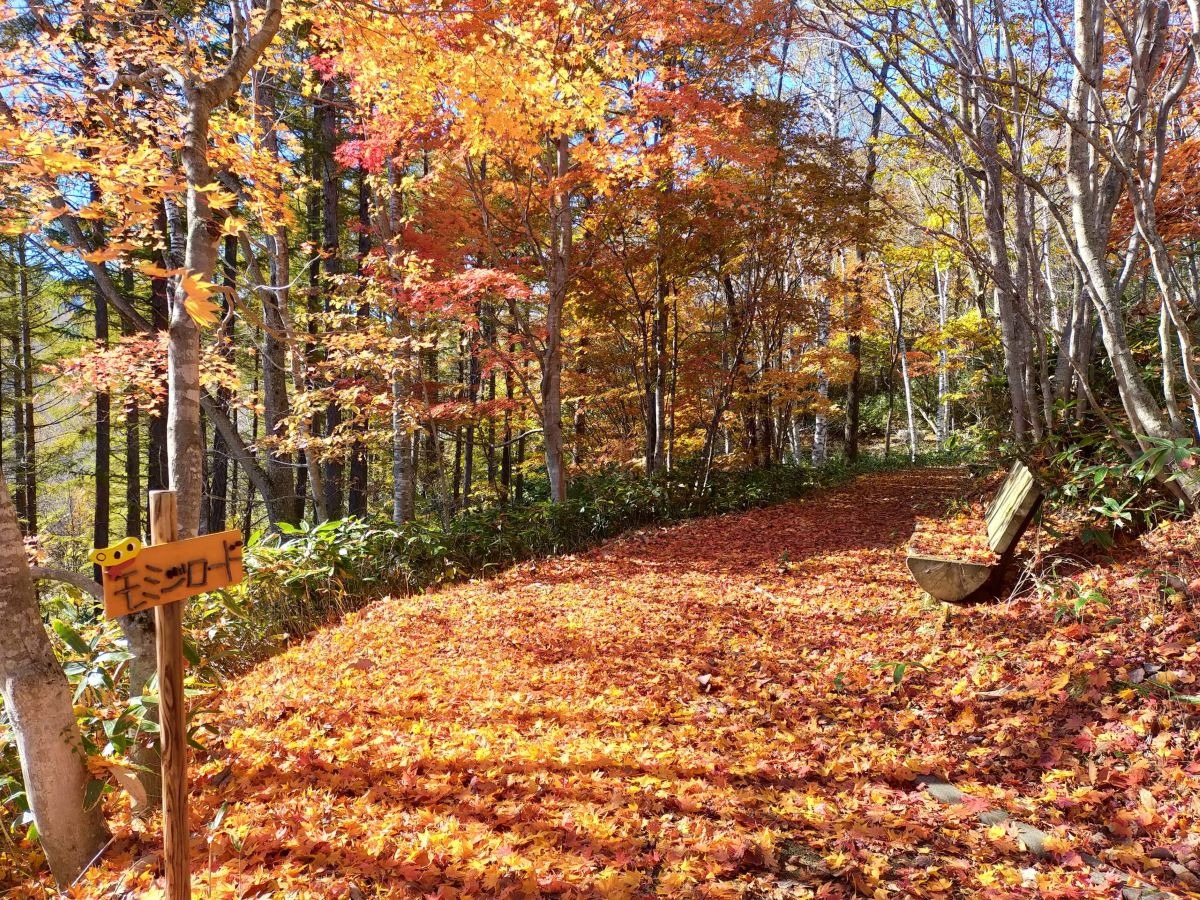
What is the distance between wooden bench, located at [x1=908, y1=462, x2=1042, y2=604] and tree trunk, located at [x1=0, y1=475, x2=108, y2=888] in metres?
4.70

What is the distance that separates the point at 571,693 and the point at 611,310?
305 inches

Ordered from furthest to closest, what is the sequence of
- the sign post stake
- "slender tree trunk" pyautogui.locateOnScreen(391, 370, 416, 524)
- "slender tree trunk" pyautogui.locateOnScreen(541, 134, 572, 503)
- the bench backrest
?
"slender tree trunk" pyautogui.locateOnScreen(541, 134, 572, 503) → "slender tree trunk" pyautogui.locateOnScreen(391, 370, 416, 524) → the bench backrest → the sign post stake

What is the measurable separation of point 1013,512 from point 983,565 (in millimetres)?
460

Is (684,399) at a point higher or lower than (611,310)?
lower

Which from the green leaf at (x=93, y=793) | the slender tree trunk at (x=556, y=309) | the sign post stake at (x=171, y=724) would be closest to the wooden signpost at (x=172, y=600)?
the sign post stake at (x=171, y=724)

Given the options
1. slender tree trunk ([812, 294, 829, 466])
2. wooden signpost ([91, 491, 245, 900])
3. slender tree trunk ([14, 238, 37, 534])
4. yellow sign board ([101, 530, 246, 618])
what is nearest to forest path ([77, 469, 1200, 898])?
wooden signpost ([91, 491, 245, 900])

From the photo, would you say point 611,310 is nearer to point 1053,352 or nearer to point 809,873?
point 1053,352

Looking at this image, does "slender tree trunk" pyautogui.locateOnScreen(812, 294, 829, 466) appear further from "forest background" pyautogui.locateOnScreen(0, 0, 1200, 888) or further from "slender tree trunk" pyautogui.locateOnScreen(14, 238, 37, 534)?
"slender tree trunk" pyautogui.locateOnScreen(14, 238, 37, 534)

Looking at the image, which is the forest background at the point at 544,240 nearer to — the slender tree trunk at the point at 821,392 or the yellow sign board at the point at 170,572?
the slender tree trunk at the point at 821,392

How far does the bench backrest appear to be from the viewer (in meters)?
4.25

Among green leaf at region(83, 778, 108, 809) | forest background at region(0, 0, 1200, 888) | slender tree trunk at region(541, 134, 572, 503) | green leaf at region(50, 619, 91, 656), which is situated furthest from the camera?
slender tree trunk at region(541, 134, 572, 503)

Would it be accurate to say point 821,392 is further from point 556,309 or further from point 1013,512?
point 1013,512

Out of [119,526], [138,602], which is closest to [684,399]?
[138,602]

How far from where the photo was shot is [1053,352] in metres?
7.82
